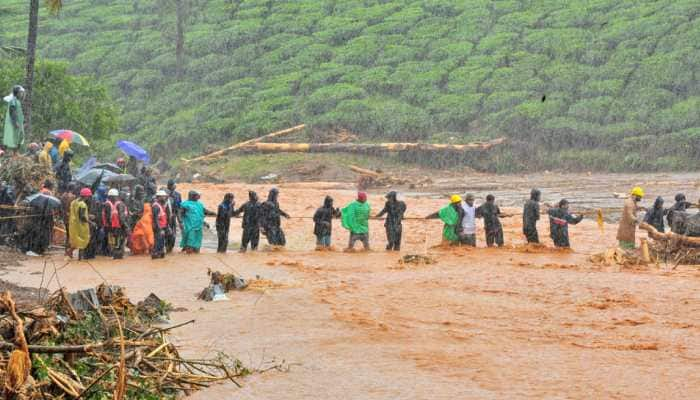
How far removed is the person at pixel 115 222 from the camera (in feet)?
55.5

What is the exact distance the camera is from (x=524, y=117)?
42156mm

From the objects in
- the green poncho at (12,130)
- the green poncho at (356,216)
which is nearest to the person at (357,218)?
the green poncho at (356,216)

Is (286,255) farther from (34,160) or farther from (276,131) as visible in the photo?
(276,131)

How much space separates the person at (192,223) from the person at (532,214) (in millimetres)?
5654

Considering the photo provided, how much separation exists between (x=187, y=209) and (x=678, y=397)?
10409 millimetres

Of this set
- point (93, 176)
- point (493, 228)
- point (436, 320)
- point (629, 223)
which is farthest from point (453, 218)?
point (93, 176)

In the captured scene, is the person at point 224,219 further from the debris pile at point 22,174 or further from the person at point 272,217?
the debris pile at point 22,174

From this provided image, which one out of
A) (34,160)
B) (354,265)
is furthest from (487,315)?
(34,160)

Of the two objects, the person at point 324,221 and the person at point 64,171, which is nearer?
the person at point 324,221

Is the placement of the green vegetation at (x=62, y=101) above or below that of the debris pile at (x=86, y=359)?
above

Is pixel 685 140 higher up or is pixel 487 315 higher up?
pixel 685 140

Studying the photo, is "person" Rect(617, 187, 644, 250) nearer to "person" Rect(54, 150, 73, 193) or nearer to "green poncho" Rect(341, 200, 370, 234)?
"green poncho" Rect(341, 200, 370, 234)

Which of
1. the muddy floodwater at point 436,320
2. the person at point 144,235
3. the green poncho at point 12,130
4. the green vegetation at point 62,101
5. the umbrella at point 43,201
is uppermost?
the green vegetation at point 62,101

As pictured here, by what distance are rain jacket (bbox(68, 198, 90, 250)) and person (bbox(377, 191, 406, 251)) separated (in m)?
5.03
